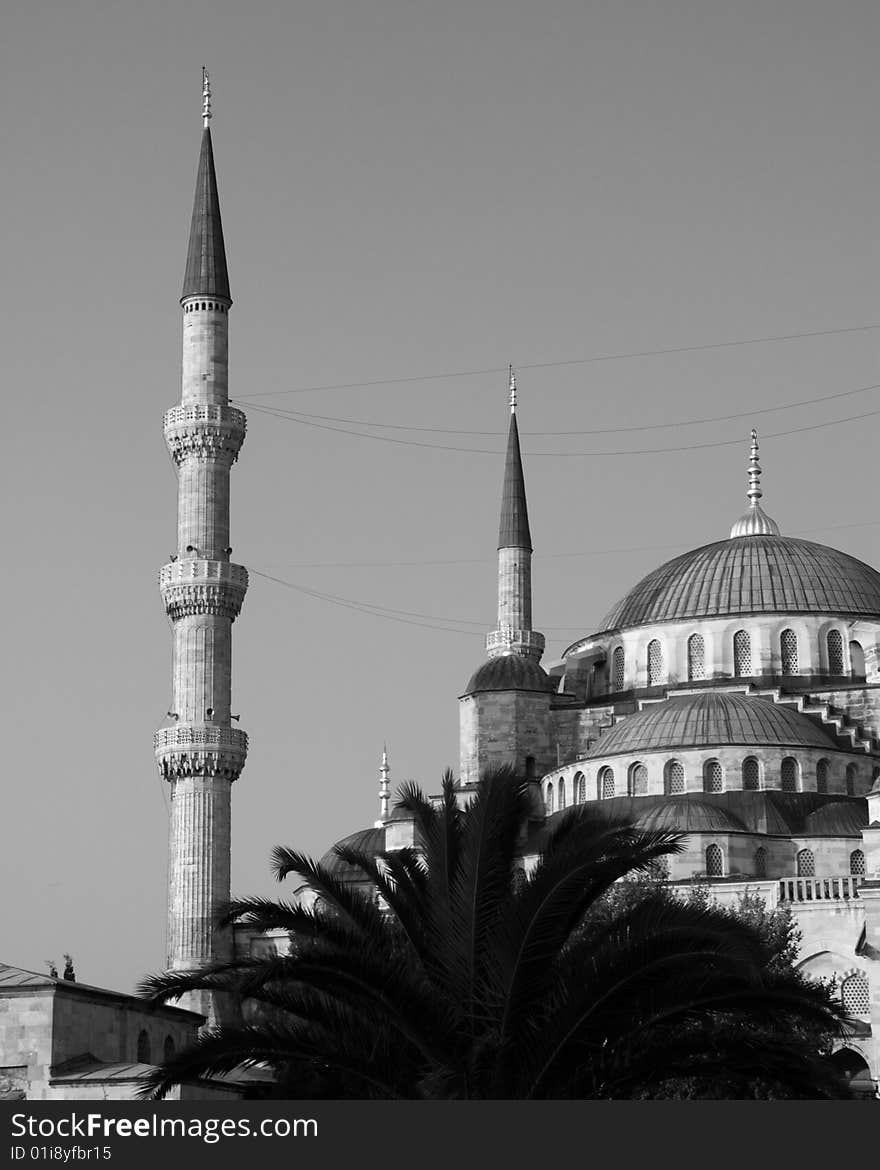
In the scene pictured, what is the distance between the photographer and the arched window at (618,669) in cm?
5991

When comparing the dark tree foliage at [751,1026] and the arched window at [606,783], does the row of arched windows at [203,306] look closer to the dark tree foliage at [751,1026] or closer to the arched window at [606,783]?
the arched window at [606,783]

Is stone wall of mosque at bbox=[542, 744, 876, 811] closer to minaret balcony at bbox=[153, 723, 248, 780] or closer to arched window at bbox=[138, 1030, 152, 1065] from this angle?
minaret balcony at bbox=[153, 723, 248, 780]

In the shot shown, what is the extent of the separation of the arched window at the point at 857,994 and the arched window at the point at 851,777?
746 centimetres

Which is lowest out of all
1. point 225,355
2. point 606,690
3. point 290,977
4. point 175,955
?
point 290,977

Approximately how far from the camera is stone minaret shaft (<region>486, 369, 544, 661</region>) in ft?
196

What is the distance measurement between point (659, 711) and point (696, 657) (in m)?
5.50

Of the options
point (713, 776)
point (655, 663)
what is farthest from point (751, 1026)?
point (655, 663)

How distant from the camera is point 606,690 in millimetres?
60438

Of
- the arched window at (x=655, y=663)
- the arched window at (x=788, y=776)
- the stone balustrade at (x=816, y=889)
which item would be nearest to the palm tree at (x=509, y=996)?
the stone balustrade at (x=816, y=889)

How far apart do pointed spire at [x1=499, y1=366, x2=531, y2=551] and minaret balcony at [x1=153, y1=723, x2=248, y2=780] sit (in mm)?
15757
